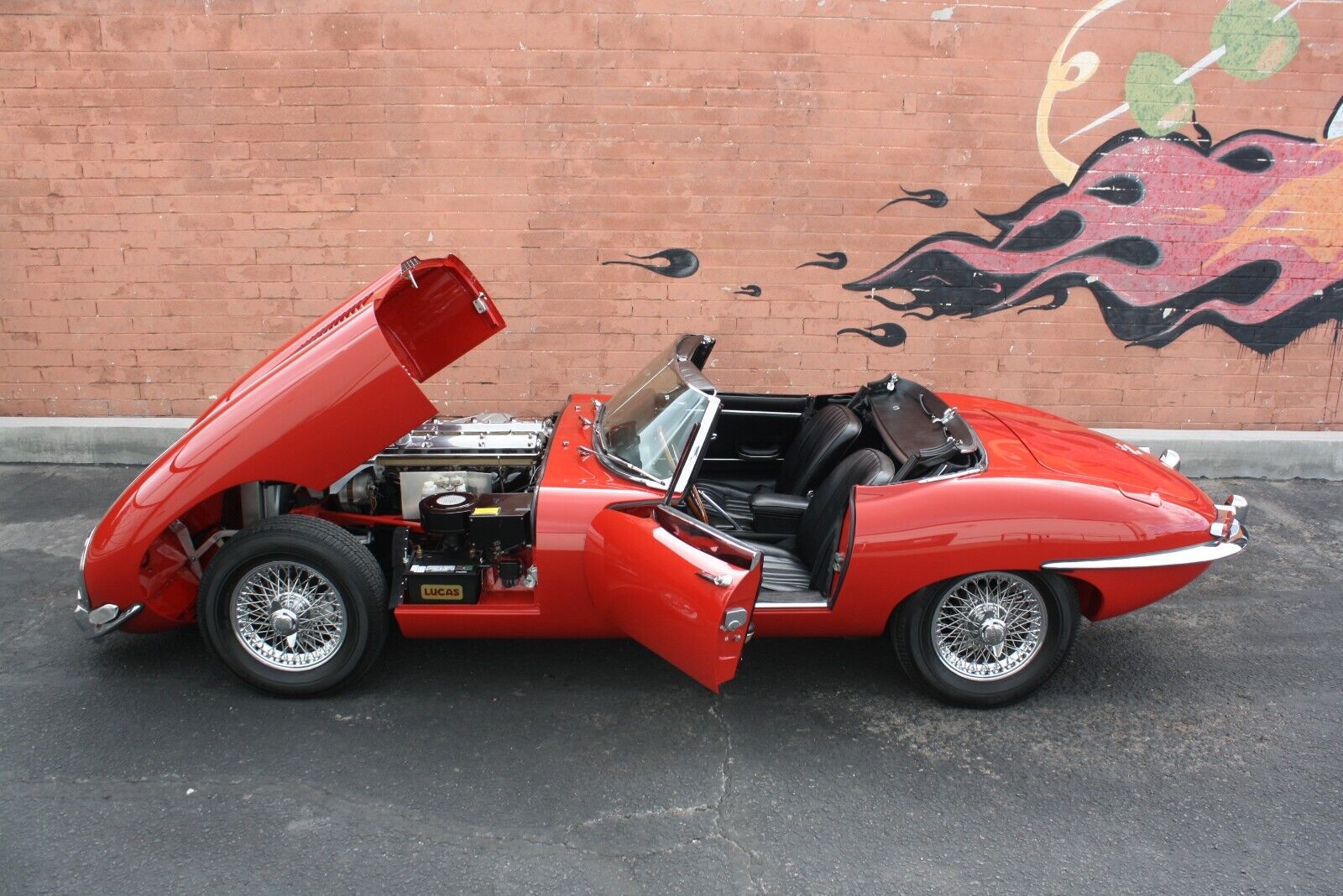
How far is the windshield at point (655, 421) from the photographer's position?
396 centimetres

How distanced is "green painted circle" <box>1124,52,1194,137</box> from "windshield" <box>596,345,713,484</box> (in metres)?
4.82

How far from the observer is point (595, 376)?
7.45 meters

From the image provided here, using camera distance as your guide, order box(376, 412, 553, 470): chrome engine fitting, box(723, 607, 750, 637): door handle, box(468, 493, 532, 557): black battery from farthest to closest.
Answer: box(376, 412, 553, 470): chrome engine fitting, box(468, 493, 532, 557): black battery, box(723, 607, 750, 637): door handle

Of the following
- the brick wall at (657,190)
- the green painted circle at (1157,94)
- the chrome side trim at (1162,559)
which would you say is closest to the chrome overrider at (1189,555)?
the chrome side trim at (1162,559)

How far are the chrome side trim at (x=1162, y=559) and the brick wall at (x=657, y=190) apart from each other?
3.70 metres

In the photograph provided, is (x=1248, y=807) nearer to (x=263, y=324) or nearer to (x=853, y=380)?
(x=853, y=380)

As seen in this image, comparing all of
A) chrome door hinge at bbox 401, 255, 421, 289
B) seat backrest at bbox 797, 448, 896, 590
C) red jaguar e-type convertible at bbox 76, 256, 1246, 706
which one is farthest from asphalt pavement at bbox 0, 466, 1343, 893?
chrome door hinge at bbox 401, 255, 421, 289

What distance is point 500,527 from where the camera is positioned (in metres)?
3.94

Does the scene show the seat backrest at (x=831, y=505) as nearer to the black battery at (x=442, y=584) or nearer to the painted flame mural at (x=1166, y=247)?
the black battery at (x=442, y=584)

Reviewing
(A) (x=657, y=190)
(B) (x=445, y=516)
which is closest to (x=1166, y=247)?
(A) (x=657, y=190)

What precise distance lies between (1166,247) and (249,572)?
7048 mm

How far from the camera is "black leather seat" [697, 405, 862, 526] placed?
450 cm

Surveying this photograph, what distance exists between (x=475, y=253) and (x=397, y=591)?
3935mm

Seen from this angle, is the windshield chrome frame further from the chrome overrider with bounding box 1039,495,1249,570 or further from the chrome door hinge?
the chrome overrider with bounding box 1039,495,1249,570
